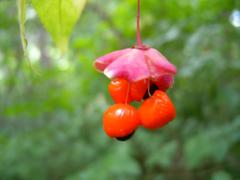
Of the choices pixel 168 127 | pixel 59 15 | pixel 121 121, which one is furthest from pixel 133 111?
pixel 168 127

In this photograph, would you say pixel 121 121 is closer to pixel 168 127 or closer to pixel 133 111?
pixel 133 111

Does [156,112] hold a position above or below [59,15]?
below

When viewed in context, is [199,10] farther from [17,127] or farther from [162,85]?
[17,127]

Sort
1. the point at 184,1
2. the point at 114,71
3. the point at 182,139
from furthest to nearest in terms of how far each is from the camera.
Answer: the point at 182,139
the point at 184,1
the point at 114,71

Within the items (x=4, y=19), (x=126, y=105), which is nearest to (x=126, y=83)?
(x=126, y=105)

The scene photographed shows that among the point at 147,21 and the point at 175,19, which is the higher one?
the point at 147,21
